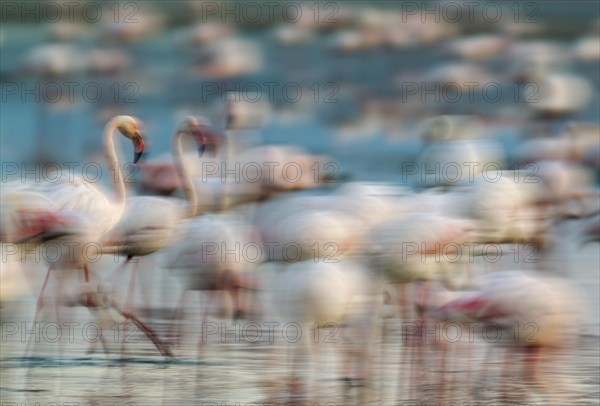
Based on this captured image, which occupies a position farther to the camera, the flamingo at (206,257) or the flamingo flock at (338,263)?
the flamingo at (206,257)

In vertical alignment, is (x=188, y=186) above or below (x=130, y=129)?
below

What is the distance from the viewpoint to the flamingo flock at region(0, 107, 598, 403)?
398cm

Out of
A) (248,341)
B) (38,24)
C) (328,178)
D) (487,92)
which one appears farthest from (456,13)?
(248,341)

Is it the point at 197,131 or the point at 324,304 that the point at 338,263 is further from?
the point at 197,131

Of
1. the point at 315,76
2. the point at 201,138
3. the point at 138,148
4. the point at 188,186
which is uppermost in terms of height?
the point at 315,76

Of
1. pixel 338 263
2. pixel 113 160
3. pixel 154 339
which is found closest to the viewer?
pixel 338 263

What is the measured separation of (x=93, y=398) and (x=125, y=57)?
7319 mm

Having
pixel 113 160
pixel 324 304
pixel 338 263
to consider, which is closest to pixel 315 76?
pixel 113 160

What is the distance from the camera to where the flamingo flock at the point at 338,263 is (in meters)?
3.98

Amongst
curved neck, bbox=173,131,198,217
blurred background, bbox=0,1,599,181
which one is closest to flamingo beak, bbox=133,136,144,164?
curved neck, bbox=173,131,198,217

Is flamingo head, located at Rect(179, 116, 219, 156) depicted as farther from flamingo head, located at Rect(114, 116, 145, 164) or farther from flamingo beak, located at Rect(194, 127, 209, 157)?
flamingo head, located at Rect(114, 116, 145, 164)

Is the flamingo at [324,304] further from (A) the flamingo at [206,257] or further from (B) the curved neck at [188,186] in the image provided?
(B) the curved neck at [188,186]

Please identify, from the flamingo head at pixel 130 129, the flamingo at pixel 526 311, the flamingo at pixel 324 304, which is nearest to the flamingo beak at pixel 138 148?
the flamingo head at pixel 130 129

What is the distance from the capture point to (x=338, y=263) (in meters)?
4.18
